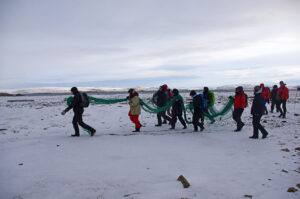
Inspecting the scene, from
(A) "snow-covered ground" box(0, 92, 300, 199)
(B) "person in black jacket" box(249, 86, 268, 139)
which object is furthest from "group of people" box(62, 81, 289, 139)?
(A) "snow-covered ground" box(0, 92, 300, 199)

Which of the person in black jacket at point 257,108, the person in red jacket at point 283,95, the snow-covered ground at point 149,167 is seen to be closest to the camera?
the snow-covered ground at point 149,167

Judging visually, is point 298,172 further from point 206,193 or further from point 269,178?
point 206,193

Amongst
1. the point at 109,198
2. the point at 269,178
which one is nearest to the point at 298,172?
the point at 269,178

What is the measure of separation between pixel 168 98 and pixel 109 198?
27.7 feet

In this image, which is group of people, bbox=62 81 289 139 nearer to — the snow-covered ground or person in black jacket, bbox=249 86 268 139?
person in black jacket, bbox=249 86 268 139

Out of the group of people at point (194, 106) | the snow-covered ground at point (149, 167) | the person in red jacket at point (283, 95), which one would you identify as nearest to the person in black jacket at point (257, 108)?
the group of people at point (194, 106)

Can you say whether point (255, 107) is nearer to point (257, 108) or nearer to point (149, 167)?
point (257, 108)

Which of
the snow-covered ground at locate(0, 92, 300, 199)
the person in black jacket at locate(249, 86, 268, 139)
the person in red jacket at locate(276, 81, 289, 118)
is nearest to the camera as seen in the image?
the snow-covered ground at locate(0, 92, 300, 199)

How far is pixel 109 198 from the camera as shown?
13.7ft

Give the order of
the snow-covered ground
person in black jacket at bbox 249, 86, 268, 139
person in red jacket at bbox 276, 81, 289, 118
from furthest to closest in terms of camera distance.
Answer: person in red jacket at bbox 276, 81, 289, 118 → person in black jacket at bbox 249, 86, 268, 139 → the snow-covered ground

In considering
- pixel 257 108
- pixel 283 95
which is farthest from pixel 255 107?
pixel 283 95

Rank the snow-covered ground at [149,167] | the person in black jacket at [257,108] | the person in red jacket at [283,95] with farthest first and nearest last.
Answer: the person in red jacket at [283,95]
the person in black jacket at [257,108]
the snow-covered ground at [149,167]

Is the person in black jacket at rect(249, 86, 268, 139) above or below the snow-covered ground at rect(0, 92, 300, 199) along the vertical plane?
above

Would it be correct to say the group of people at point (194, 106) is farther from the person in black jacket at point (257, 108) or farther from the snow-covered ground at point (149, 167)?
the snow-covered ground at point (149, 167)
